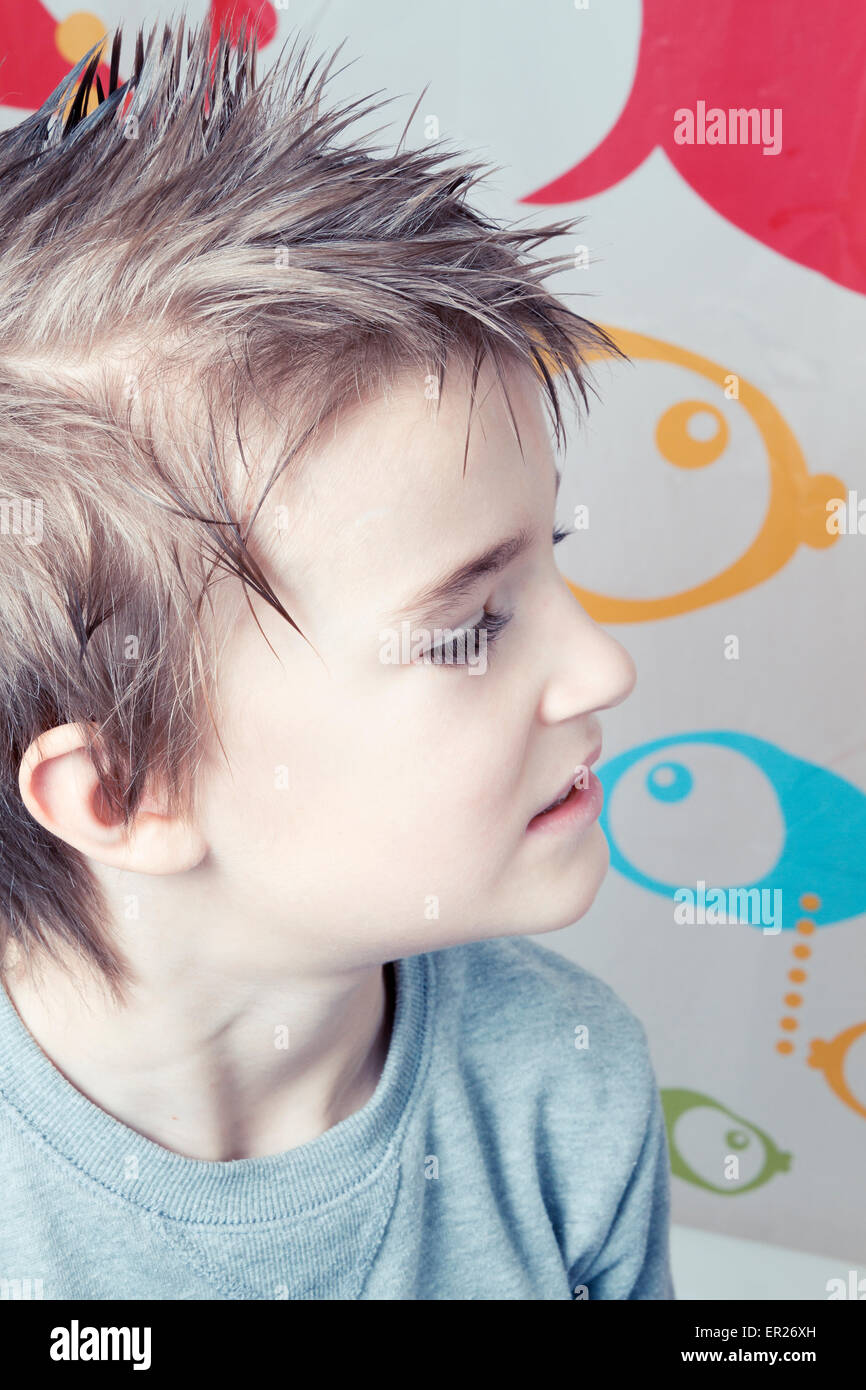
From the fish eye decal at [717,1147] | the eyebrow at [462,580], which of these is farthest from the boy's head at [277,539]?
the fish eye decal at [717,1147]

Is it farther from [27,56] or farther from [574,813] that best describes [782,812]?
[27,56]

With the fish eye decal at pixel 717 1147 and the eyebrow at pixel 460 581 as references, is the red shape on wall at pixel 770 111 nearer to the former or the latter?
the eyebrow at pixel 460 581

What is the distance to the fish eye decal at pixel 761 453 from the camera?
91cm

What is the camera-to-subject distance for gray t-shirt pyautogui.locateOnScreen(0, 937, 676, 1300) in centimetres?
54

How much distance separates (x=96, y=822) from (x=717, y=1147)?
31.8 inches

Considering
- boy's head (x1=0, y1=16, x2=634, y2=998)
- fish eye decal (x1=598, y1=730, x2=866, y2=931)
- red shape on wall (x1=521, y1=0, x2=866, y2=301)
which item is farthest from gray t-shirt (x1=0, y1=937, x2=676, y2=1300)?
red shape on wall (x1=521, y1=0, x2=866, y2=301)

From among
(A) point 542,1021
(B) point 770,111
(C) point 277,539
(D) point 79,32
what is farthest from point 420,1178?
(D) point 79,32

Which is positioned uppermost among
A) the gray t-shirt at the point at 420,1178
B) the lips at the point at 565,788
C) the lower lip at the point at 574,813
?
the lips at the point at 565,788

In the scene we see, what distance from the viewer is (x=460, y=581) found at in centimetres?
46

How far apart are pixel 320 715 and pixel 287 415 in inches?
4.4

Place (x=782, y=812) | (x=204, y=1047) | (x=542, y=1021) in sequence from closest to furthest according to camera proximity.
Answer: (x=204, y=1047) → (x=542, y=1021) → (x=782, y=812)

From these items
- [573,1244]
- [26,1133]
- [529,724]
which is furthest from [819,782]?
[26,1133]
